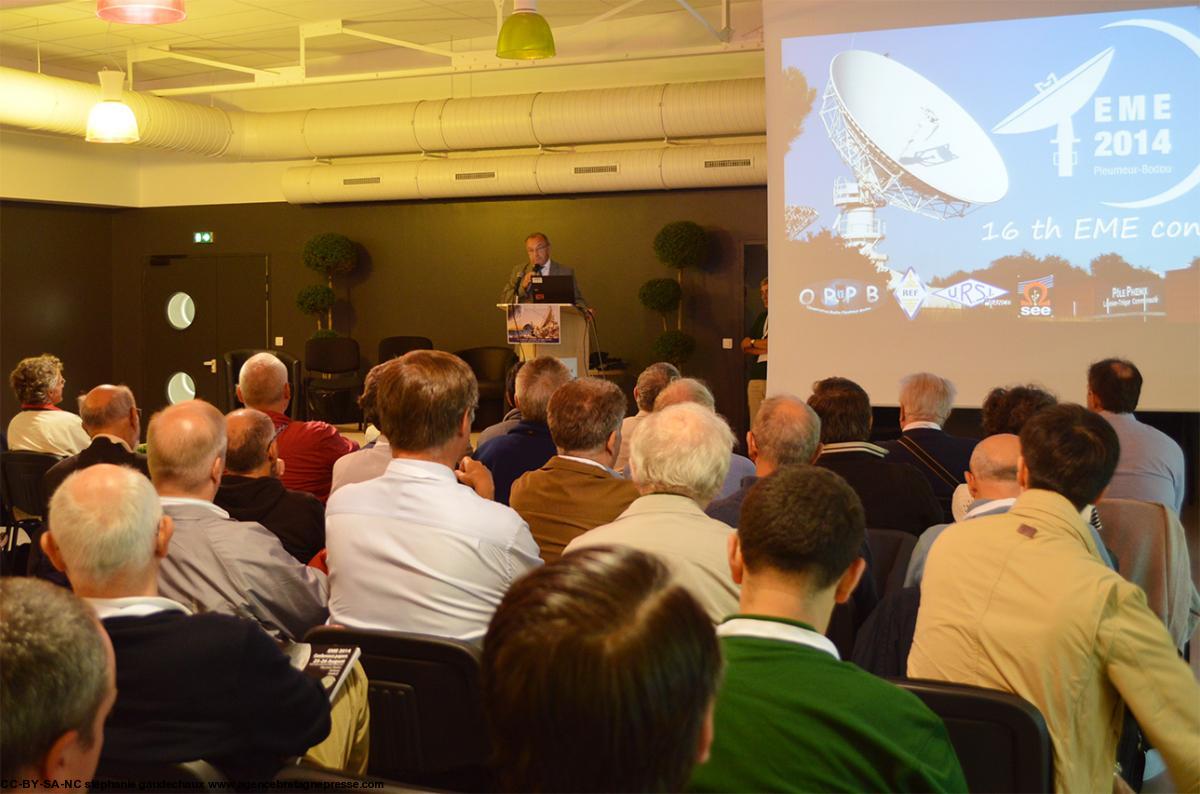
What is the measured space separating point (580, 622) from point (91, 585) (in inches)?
55.4

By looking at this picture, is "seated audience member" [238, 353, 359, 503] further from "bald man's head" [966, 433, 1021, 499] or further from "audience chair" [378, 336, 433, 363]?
"audience chair" [378, 336, 433, 363]

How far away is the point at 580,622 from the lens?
101cm

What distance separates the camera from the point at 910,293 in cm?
745

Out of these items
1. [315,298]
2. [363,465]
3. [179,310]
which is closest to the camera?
[363,465]

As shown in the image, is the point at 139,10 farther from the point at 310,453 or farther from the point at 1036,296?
the point at 1036,296

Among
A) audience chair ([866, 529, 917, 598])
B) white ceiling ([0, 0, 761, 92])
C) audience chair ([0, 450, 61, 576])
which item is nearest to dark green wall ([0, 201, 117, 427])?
white ceiling ([0, 0, 761, 92])

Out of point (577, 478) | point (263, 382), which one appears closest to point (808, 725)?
point (577, 478)

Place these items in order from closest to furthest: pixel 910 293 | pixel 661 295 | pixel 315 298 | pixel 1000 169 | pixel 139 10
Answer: pixel 139 10
pixel 1000 169
pixel 910 293
pixel 661 295
pixel 315 298

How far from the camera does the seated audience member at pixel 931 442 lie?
4.62m

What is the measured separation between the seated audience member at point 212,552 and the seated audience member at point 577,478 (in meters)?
0.76

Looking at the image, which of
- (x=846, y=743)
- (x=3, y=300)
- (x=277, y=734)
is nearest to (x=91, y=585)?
(x=277, y=734)

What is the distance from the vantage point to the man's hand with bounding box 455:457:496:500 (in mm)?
3559

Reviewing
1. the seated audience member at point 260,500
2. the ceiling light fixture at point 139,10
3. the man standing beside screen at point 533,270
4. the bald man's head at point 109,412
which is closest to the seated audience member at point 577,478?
the seated audience member at point 260,500

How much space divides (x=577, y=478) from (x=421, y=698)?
1217 mm
